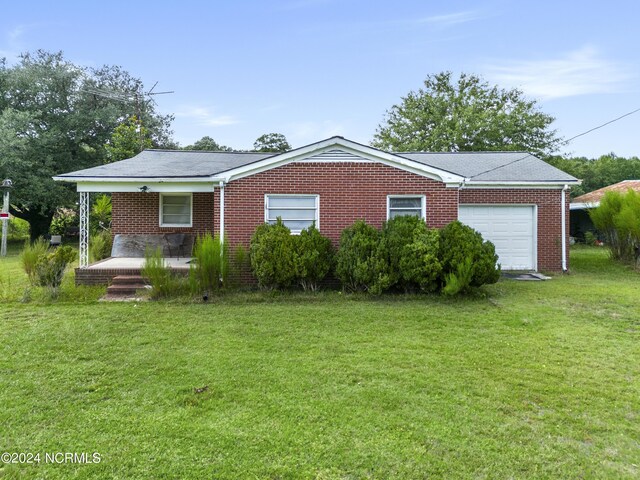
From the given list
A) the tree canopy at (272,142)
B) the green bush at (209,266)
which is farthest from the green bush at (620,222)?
the tree canopy at (272,142)

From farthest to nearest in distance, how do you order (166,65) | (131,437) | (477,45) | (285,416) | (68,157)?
(68,157), (166,65), (477,45), (285,416), (131,437)

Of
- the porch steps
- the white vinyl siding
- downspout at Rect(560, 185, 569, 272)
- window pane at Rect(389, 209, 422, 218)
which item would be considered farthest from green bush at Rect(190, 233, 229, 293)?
downspout at Rect(560, 185, 569, 272)

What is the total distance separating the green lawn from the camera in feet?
8.76

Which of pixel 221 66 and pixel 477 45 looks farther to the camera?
pixel 221 66

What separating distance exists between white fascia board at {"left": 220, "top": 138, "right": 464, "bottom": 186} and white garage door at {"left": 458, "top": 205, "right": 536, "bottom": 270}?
10.9 feet

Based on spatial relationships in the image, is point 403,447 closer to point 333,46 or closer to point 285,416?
point 285,416

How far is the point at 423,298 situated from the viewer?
7.96 meters

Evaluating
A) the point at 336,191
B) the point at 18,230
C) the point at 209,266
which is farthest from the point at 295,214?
the point at 18,230

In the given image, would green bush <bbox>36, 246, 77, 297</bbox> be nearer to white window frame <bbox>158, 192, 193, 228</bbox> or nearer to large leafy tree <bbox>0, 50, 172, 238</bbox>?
white window frame <bbox>158, 192, 193, 228</bbox>

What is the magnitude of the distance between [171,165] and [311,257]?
618 cm

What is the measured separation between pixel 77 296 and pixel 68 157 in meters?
17.6

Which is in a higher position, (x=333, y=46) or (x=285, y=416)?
(x=333, y=46)

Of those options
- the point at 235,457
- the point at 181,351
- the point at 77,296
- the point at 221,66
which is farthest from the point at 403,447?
the point at 221,66

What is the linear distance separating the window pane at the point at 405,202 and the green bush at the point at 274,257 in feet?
8.52
